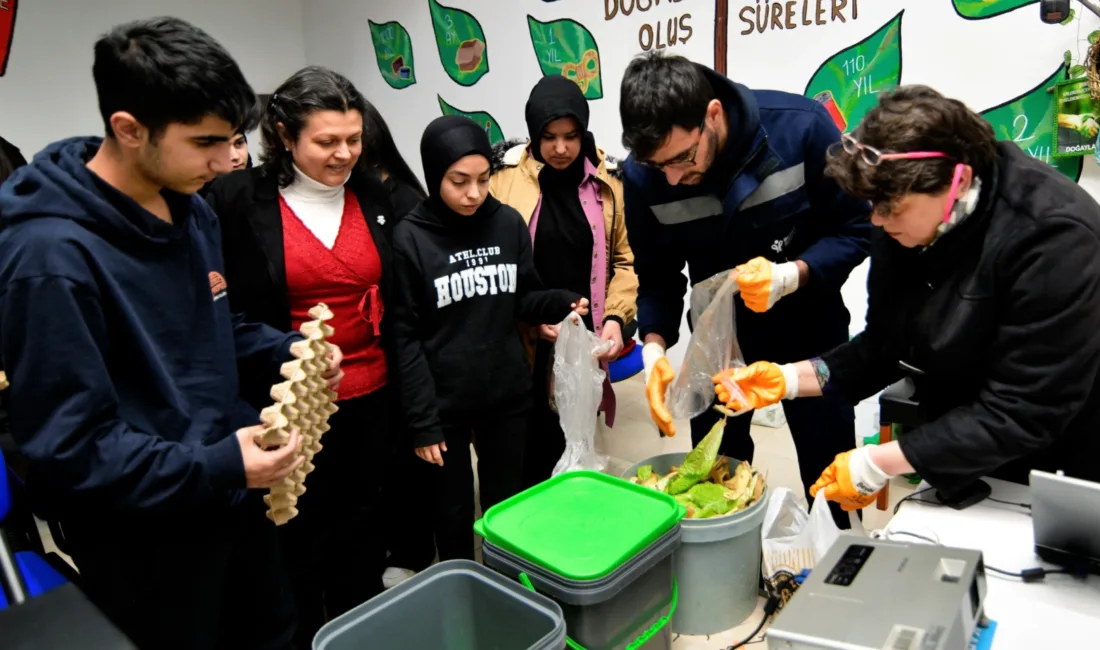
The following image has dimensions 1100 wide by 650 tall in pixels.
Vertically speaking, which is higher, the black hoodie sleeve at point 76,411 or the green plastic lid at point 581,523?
the black hoodie sleeve at point 76,411

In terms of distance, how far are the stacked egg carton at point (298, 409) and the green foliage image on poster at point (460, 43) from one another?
10.3 ft

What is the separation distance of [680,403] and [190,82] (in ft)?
4.39

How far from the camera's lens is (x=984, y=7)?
2420 mm

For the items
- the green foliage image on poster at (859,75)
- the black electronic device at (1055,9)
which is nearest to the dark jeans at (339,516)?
the black electronic device at (1055,9)

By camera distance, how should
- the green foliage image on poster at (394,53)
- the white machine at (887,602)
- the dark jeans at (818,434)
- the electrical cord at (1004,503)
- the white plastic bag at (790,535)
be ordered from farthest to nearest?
the green foliage image on poster at (394,53), the dark jeans at (818,434), the white plastic bag at (790,535), the electrical cord at (1004,503), the white machine at (887,602)

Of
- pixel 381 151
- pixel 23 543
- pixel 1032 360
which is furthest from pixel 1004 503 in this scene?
pixel 23 543

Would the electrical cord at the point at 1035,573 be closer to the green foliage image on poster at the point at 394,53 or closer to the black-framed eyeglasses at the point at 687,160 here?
the black-framed eyeglasses at the point at 687,160

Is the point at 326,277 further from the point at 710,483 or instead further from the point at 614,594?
the point at 710,483

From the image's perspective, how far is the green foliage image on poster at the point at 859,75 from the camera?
2656mm

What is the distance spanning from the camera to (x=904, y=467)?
1200 millimetres

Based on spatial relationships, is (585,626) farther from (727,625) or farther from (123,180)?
(123,180)

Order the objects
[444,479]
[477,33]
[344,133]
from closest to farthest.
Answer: [344,133] < [444,479] < [477,33]

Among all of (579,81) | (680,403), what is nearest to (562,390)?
(680,403)

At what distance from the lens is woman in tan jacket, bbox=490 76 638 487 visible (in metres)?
2.12
